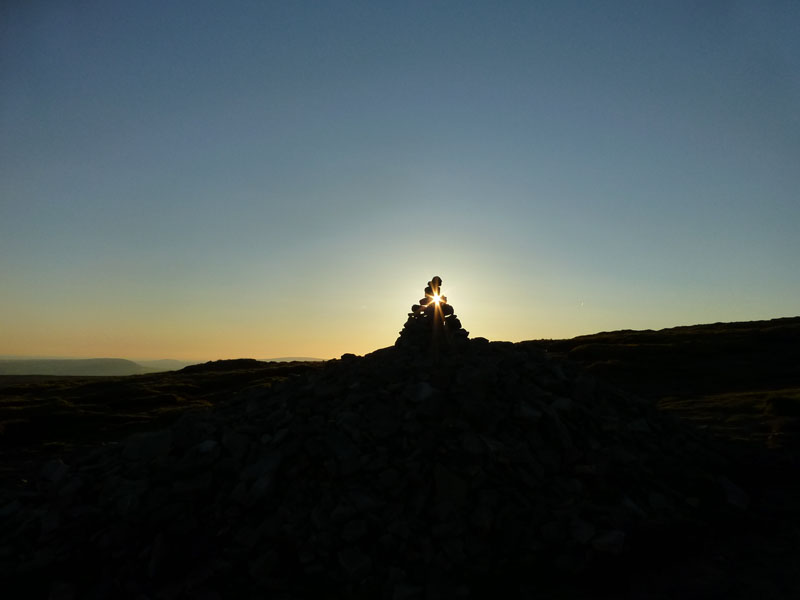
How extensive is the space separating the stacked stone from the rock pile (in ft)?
3.51

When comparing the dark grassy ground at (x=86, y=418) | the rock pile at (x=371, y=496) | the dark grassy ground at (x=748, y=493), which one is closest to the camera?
the dark grassy ground at (x=748, y=493)

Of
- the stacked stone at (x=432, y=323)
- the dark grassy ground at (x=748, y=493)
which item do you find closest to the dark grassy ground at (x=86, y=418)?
the stacked stone at (x=432, y=323)

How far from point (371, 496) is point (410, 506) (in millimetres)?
738

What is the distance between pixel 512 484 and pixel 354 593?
3.47m

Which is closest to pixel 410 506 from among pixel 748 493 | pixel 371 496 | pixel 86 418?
pixel 371 496

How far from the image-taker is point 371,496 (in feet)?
32.4

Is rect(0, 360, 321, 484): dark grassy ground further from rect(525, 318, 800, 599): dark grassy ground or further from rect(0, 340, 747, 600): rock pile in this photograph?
rect(525, 318, 800, 599): dark grassy ground

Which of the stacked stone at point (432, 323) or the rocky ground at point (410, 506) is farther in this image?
the stacked stone at point (432, 323)

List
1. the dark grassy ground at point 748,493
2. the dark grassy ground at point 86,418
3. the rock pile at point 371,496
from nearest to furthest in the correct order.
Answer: the dark grassy ground at point 748,493, the rock pile at point 371,496, the dark grassy ground at point 86,418

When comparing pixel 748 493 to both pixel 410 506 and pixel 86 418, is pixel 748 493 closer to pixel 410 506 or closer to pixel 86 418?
pixel 410 506

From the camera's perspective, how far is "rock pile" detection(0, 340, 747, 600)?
9.02 meters

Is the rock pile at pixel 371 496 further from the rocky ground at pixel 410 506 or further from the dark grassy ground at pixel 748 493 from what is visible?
the dark grassy ground at pixel 748 493

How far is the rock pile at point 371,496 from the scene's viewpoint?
9.02 metres

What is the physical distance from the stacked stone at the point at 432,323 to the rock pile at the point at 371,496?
1071 millimetres
